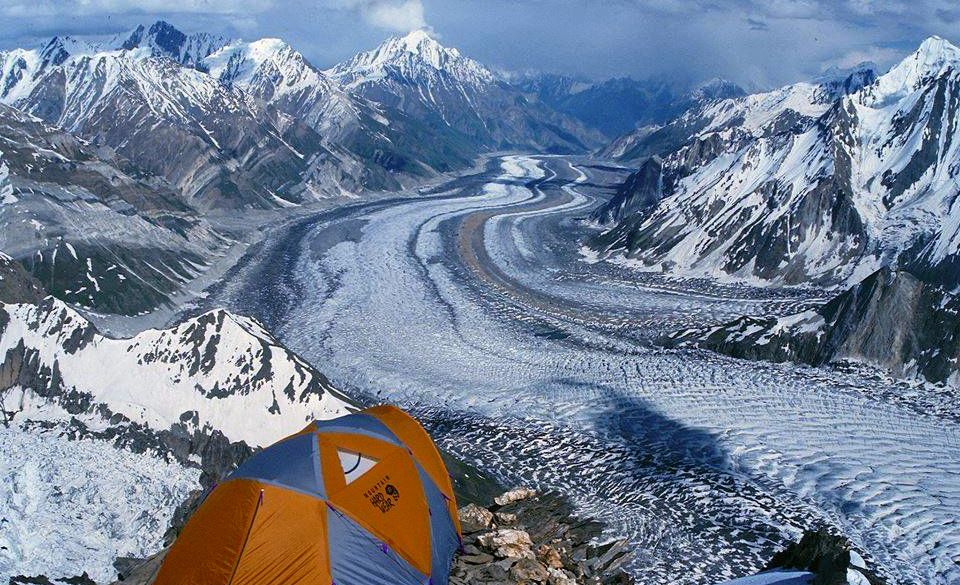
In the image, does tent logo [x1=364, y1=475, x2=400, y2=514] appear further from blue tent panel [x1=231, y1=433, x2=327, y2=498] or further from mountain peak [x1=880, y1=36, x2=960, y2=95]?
mountain peak [x1=880, y1=36, x2=960, y2=95]

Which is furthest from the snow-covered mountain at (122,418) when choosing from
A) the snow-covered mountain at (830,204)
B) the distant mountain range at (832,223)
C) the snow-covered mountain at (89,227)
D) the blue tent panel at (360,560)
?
the snow-covered mountain at (830,204)

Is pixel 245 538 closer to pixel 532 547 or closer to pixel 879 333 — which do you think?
pixel 532 547

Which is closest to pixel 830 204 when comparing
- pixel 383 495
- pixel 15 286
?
pixel 383 495

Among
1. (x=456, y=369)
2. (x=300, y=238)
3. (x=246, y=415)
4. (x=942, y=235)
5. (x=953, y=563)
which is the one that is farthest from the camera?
(x=300, y=238)

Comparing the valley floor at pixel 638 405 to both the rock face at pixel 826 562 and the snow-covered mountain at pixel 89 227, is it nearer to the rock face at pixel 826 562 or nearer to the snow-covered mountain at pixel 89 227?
the rock face at pixel 826 562

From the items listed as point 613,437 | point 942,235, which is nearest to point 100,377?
point 613,437

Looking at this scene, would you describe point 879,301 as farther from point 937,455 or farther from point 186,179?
point 186,179
